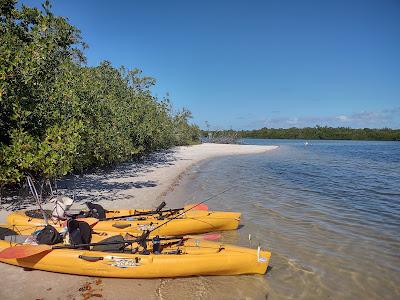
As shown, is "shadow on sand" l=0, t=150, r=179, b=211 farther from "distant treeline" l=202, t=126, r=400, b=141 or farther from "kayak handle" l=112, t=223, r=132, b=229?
"distant treeline" l=202, t=126, r=400, b=141

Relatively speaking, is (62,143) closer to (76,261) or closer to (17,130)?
(17,130)

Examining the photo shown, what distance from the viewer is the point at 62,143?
1191 centimetres

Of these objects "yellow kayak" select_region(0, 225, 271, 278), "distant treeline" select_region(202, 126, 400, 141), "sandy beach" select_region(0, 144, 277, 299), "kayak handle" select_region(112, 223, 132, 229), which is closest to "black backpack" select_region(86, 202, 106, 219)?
"kayak handle" select_region(112, 223, 132, 229)

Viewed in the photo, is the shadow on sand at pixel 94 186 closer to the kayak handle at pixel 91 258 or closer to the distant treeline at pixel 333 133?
the kayak handle at pixel 91 258

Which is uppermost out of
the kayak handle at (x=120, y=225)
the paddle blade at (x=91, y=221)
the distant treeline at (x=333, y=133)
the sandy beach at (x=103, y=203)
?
the distant treeline at (x=333, y=133)

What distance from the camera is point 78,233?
843 centimetres

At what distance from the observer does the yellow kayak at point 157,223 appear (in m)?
9.95

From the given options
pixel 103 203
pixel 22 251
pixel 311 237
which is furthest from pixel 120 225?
pixel 311 237

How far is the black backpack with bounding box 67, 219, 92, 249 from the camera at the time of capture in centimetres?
836

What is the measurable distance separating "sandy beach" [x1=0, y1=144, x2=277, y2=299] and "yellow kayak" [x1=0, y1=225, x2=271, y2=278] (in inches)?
7.9

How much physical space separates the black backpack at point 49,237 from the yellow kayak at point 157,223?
1.04 meters

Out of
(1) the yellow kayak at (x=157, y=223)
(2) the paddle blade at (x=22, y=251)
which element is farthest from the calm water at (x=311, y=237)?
(2) the paddle blade at (x=22, y=251)

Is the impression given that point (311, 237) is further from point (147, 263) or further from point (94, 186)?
point (94, 186)

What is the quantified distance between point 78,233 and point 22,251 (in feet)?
4.09
